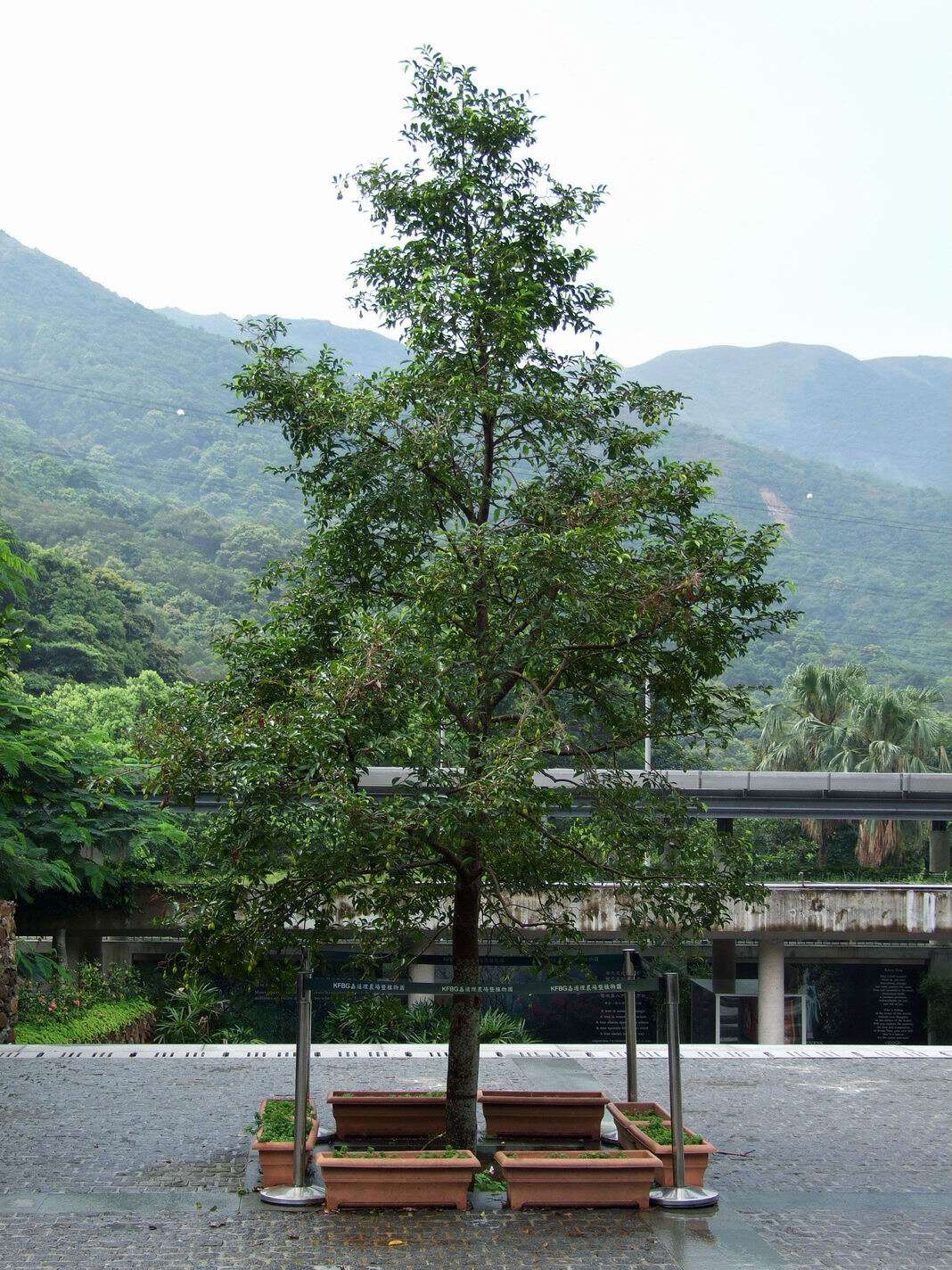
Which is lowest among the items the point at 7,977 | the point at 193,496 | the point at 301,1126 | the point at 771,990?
the point at 771,990

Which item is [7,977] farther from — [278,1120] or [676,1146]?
[676,1146]

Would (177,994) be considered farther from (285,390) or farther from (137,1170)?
(285,390)

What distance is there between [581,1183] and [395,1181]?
1155mm

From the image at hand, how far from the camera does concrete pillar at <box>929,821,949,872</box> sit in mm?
30609

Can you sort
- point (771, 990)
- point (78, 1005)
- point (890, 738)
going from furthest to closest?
point (890, 738), point (771, 990), point (78, 1005)

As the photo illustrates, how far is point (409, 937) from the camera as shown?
9414 mm

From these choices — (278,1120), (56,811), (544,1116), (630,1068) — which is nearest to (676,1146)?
(544,1116)

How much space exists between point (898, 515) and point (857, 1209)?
113739 mm

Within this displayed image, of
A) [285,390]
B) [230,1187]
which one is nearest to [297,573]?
[285,390]

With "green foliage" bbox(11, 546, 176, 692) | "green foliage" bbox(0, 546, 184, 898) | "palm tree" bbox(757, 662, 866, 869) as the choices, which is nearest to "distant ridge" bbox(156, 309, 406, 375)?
"green foliage" bbox(11, 546, 176, 692)

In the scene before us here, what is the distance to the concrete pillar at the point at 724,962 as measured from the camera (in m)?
23.0

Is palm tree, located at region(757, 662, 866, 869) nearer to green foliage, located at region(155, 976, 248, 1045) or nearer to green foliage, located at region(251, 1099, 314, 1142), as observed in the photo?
green foliage, located at region(155, 976, 248, 1045)

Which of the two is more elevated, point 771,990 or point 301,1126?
point 301,1126

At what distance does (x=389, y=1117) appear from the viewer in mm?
9781
